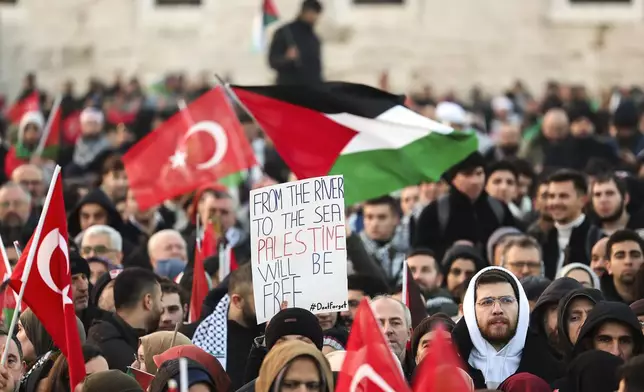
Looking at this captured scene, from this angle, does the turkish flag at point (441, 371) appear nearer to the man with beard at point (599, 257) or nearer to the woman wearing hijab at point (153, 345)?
the woman wearing hijab at point (153, 345)

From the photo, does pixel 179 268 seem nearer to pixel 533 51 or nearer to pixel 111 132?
pixel 111 132

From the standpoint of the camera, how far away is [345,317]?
1177 cm

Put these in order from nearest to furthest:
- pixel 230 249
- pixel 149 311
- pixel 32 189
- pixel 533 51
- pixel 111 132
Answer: pixel 149 311
pixel 230 249
pixel 32 189
pixel 111 132
pixel 533 51

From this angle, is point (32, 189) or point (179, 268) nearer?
point (179, 268)

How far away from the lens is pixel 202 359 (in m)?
A: 9.75

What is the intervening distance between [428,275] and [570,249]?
1.27 m

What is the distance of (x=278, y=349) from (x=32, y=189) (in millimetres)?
8342

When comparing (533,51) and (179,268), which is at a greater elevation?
(533,51)

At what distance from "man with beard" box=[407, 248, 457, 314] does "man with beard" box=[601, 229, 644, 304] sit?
0.96m

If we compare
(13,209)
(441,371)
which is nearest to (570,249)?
(13,209)

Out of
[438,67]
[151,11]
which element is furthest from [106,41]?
[438,67]

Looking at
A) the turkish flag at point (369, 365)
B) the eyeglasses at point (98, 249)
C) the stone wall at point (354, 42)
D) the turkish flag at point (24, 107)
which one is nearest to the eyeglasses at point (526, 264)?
the eyeglasses at point (98, 249)

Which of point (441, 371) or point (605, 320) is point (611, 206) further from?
point (441, 371)

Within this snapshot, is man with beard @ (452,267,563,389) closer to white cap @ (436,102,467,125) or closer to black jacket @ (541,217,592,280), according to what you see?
black jacket @ (541,217,592,280)
